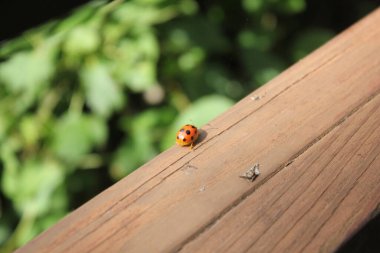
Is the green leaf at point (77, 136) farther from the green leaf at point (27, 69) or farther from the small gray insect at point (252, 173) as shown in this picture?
the small gray insect at point (252, 173)

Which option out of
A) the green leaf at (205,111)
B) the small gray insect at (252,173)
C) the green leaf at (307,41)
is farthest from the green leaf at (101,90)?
the small gray insect at (252,173)

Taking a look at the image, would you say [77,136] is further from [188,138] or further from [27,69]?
[188,138]

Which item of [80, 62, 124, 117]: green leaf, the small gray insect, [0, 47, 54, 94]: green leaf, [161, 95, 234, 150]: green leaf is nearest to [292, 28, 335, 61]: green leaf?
[161, 95, 234, 150]: green leaf

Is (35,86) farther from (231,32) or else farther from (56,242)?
(56,242)

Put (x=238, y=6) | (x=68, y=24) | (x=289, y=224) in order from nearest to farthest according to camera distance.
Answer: (x=289, y=224), (x=68, y=24), (x=238, y=6)

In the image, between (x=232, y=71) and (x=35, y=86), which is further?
(x=232, y=71)

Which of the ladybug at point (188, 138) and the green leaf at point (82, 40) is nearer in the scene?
the ladybug at point (188, 138)

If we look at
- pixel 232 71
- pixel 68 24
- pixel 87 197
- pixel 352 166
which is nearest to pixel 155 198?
pixel 352 166
